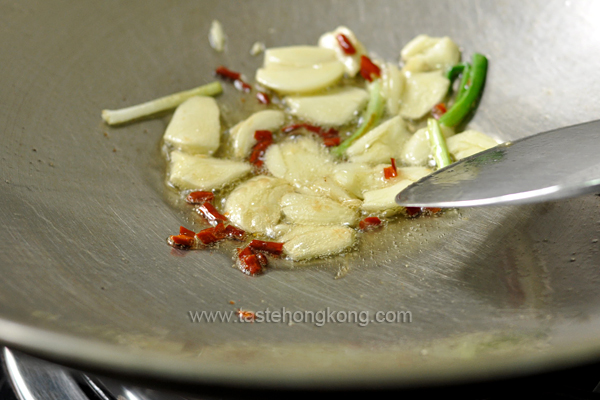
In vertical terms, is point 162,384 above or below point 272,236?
below

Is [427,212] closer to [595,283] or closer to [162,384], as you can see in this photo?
[595,283]

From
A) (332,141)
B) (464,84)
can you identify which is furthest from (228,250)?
(464,84)

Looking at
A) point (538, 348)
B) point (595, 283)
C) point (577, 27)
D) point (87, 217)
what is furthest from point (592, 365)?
point (577, 27)

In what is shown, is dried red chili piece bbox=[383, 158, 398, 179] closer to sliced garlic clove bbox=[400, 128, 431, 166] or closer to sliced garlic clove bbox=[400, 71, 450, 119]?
sliced garlic clove bbox=[400, 128, 431, 166]

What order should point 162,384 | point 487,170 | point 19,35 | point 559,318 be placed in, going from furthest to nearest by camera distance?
1. point 19,35
2. point 487,170
3. point 559,318
4. point 162,384

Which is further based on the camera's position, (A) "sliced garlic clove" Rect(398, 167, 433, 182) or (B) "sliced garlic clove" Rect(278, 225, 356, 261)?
(A) "sliced garlic clove" Rect(398, 167, 433, 182)

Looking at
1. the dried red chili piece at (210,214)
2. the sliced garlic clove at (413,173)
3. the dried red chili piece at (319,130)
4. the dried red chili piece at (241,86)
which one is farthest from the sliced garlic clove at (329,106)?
the dried red chili piece at (210,214)

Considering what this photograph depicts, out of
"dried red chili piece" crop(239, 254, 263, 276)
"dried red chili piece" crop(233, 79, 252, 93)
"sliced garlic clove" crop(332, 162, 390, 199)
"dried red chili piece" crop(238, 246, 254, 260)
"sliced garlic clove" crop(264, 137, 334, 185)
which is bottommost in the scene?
"dried red chili piece" crop(239, 254, 263, 276)

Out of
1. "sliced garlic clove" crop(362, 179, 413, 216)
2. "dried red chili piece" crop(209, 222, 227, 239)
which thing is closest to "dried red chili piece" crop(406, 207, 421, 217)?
"sliced garlic clove" crop(362, 179, 413, 216)
